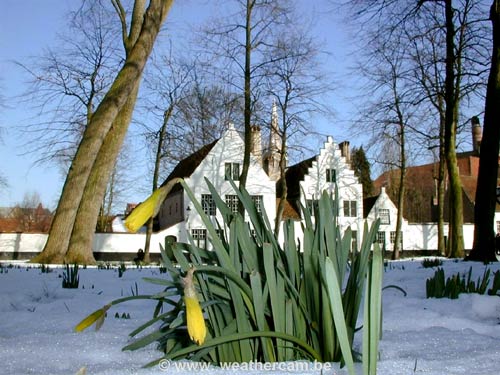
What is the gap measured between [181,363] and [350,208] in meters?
38.7

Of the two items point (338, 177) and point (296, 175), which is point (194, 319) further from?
point (296, 175)

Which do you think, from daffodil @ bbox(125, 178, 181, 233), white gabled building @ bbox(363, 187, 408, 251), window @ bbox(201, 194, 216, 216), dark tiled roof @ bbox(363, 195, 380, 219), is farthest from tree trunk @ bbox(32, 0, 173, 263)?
dark tiled roof @ bbox(363, 195, 380, 219)

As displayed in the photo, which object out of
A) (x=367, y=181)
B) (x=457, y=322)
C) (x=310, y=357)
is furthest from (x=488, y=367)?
(x=367, y=181)

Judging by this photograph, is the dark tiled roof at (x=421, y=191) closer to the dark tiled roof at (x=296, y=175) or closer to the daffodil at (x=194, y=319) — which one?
the dark tiled roof at (x=296, y=175)

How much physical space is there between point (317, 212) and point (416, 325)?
0.93 meters

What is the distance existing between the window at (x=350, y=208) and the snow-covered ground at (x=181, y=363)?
3615 cm

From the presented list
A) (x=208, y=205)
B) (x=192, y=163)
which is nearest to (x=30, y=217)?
(x=192, y=163)

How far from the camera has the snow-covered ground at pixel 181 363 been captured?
5.04ft

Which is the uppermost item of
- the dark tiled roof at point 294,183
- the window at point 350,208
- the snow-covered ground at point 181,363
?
the dark tiled roof at point 294,183

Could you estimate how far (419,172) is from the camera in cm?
6656

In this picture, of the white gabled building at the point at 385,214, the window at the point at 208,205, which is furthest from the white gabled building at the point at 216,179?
the white gabled building at the point at 385,214

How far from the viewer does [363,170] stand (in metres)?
61.1

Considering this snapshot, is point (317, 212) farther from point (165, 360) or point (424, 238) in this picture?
point (424, 238)

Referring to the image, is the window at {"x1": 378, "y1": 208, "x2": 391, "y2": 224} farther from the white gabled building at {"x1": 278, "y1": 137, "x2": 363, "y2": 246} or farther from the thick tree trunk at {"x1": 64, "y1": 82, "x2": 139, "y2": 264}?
the thick tree trunk at {"x1": 64, "y1": 82, "x2": 139, "y2": 264}
